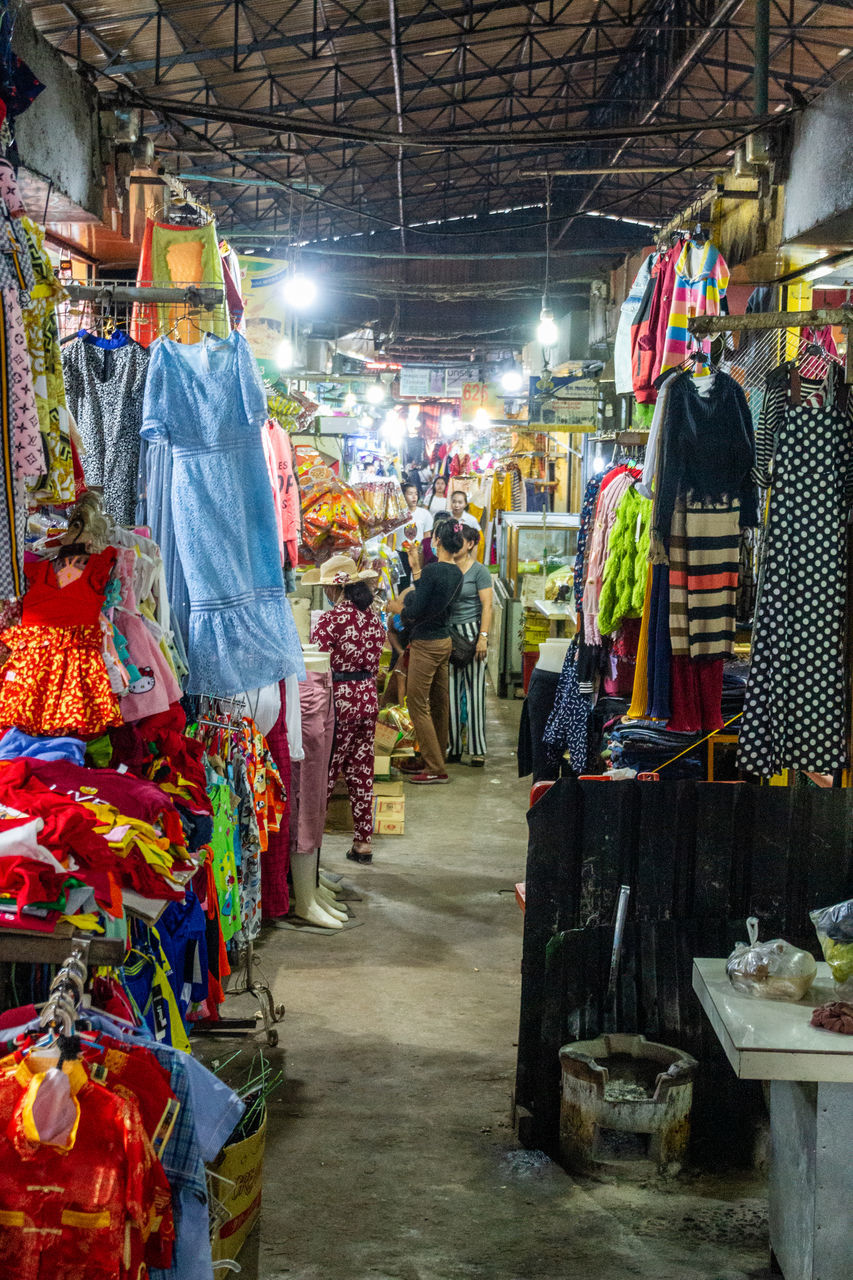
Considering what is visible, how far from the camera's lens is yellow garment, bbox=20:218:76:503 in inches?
110

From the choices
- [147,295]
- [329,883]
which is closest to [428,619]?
[329,883]

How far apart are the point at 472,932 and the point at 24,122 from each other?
435cm

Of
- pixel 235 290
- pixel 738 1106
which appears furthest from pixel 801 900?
pixel 235 290

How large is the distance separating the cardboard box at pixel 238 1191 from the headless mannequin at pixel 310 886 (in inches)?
121

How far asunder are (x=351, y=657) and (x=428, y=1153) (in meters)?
3.36

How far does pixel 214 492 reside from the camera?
4086 millimetres

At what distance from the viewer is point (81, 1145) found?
2.12m

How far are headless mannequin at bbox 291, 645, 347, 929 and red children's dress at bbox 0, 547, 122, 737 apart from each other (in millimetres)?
2875

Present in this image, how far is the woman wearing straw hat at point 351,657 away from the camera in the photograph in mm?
7012

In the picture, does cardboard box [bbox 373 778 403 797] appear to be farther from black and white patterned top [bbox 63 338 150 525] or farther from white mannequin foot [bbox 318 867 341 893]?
black and white patterned top [bbox 63 338 150 525]

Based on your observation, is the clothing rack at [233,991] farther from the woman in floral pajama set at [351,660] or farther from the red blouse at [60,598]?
the woman in floral pajama set at [351,660]

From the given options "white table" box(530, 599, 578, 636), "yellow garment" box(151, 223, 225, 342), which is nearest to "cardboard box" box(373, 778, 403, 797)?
"white table" box(530, 599, 578, 636)

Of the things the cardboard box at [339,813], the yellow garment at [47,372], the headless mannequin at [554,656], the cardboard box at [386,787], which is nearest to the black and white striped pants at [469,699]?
the cardboard box at [386,787]

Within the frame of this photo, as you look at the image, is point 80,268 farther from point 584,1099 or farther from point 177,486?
point 584,1099
